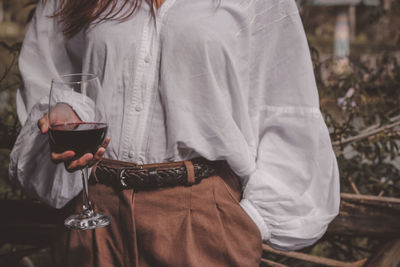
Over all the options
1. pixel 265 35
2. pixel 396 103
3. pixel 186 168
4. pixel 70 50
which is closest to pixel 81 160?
pixel 186 168

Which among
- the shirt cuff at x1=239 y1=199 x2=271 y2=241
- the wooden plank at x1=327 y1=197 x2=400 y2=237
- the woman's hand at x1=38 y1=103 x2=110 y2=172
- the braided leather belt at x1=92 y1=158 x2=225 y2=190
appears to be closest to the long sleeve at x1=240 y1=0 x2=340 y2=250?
the shirt cuff at x1=239 y1=199 x2=271 y2=241

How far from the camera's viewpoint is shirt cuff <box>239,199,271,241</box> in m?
1.08

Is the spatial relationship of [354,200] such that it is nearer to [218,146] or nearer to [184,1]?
[218,146]

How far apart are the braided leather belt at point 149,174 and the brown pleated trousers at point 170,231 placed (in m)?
0.02

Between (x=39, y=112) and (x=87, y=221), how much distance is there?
38 centimetres

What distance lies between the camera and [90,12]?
1.07 meters

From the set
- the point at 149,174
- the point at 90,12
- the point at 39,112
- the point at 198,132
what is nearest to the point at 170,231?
the point at 149,174

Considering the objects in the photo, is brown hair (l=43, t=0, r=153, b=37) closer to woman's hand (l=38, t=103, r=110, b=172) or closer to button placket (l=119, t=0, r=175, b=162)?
button placket (l=119, t=0, r=175, b=162)

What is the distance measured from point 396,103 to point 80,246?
206 centimetres

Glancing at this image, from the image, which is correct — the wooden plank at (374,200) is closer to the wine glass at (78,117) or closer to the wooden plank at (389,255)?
the wooden plank at (389,255)

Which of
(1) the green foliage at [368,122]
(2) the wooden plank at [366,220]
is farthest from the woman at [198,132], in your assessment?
(1) the green foliage at [368,122]

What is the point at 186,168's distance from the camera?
38.8 inches

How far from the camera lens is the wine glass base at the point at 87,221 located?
2.78 feet

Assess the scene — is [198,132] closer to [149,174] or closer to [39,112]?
[149,174]
